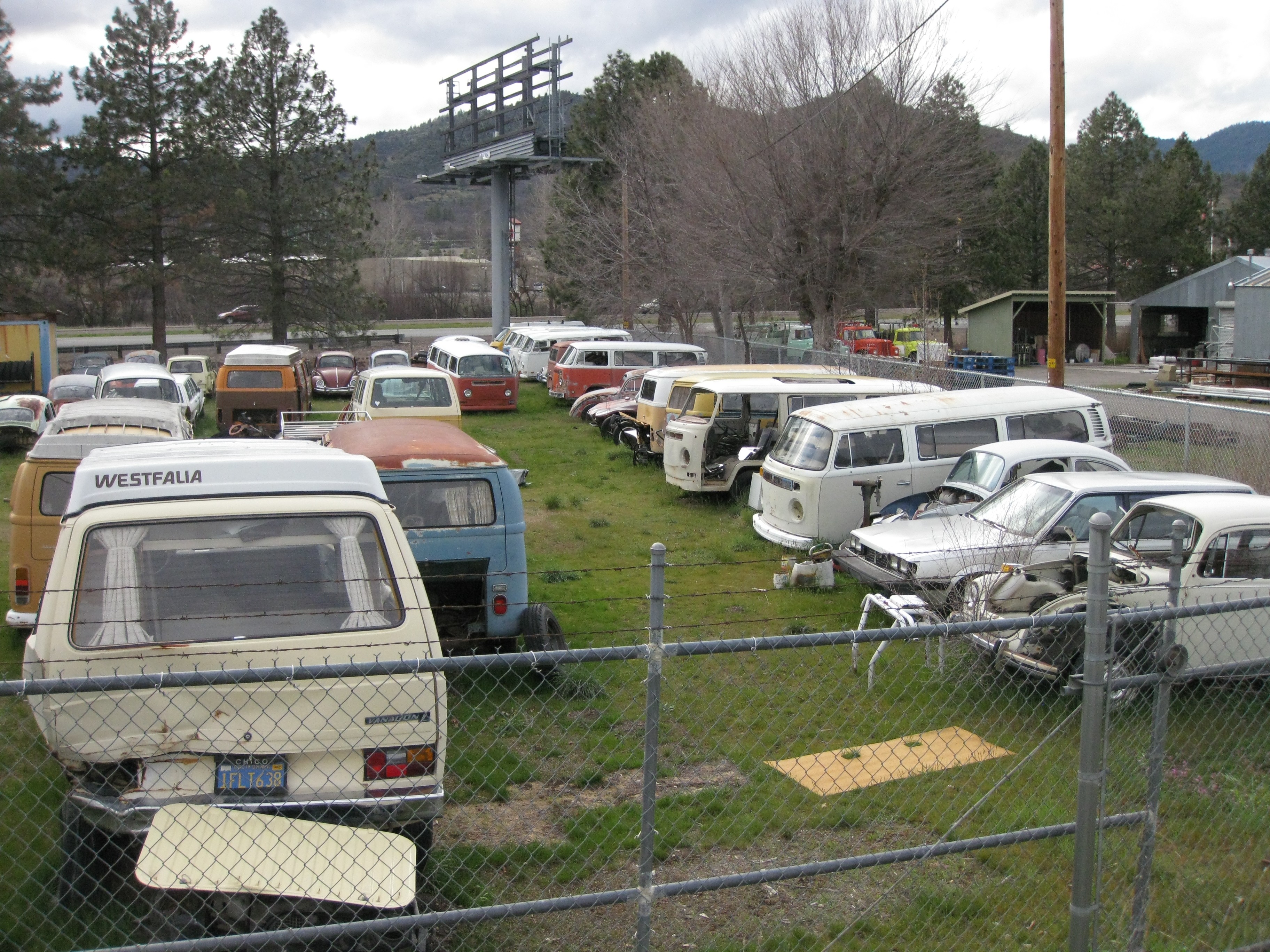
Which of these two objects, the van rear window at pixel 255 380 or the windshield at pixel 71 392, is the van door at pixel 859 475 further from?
the windshield at pixel 71 392

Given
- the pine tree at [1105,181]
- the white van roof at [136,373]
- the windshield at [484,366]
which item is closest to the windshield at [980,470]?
the white van roof at [136,373]

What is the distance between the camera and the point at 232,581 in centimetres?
509

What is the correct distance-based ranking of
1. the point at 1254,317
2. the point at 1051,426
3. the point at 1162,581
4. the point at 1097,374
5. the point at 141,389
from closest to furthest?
1. the point at 1162,581
2. the point at 1051,426
3. the point at 141,389
4. the point at 1254,317
5. the point at 1097,374

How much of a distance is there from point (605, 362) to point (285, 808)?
26.4 metres

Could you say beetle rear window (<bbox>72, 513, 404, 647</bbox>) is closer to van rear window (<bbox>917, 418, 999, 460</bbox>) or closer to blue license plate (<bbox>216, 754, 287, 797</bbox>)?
blue license plate (<bbox>216, 754, 287, 797</bbox>)

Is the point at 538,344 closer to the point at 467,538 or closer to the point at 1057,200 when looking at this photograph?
the point at 1057,200

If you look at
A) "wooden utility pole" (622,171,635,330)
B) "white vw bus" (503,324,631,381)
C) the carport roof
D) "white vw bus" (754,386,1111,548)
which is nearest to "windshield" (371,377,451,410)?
"white vw bus" (754,386,1111,548)

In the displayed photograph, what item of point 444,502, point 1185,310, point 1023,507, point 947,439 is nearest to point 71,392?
point 444,502

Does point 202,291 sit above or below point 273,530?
above


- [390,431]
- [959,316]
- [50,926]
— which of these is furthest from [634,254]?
[50,926]

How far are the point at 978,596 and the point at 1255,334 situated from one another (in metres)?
36.0

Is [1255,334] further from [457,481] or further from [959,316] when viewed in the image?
[457,481]

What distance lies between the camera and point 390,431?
9.88 m

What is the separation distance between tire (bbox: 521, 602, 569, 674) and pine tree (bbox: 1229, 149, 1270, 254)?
191 feet
